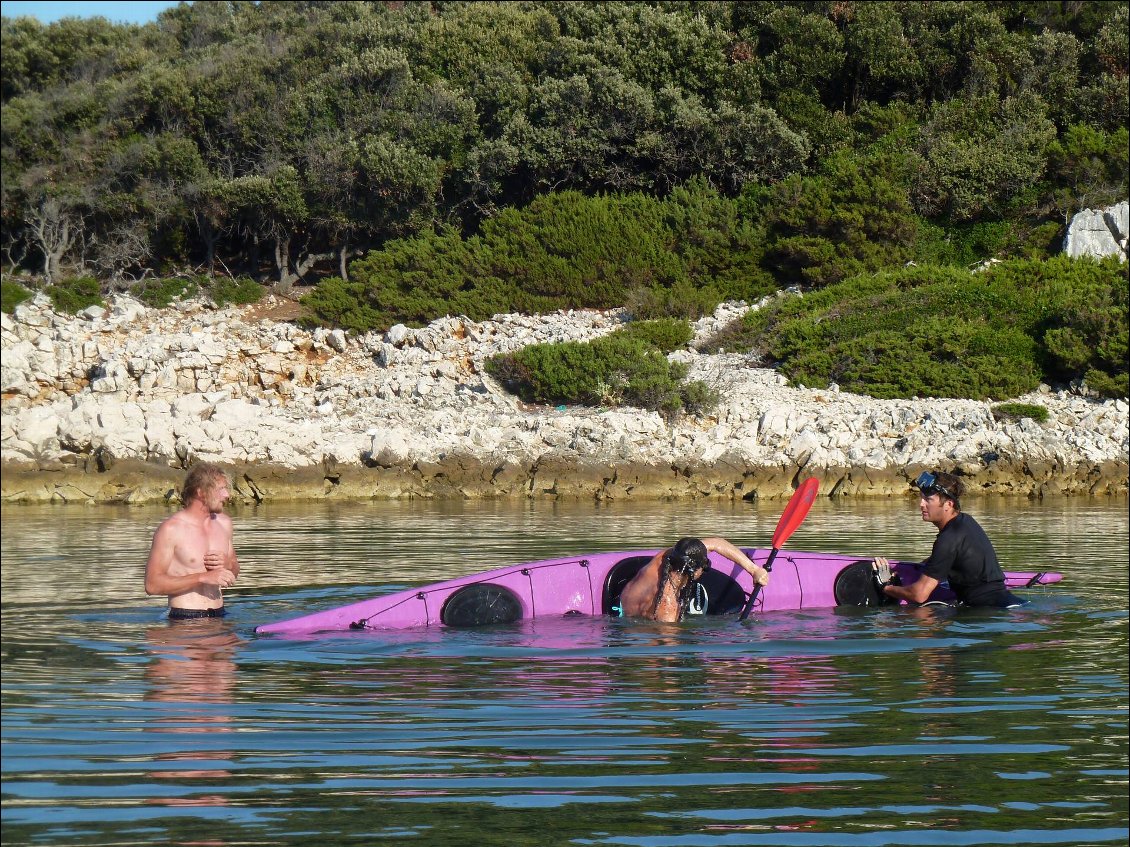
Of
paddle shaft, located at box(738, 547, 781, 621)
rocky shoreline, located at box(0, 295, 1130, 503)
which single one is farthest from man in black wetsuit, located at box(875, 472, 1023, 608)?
rocky shoreline, located at box(0, 295, 1130, 503)

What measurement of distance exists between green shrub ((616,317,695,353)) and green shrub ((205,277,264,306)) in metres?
9.29

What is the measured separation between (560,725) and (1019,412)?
691 inches

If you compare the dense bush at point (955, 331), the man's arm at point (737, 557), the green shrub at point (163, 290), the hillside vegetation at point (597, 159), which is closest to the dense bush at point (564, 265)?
the hillside vegetation at point (597, 159)

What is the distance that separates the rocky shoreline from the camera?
19.6 meters

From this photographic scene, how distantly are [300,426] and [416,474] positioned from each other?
2095 mm

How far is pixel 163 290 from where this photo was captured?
1164 inches

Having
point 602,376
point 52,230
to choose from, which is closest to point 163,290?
point 52,230

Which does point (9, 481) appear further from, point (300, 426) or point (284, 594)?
point (284, 594)

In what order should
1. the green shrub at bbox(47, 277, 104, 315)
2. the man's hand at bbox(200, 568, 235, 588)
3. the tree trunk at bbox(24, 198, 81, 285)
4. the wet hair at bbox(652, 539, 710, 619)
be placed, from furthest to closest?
the tree trunk at bbox(24, 198, 81, 285) → the green shrub at bbox(47, 277, 104, 315) → the wet hair at bbox(652, 539, 710, 619) → the man's hand at bbox(200, 568, 235, 588)

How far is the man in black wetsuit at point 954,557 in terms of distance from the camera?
9070 mm

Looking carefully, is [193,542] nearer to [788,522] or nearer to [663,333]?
[788,522]

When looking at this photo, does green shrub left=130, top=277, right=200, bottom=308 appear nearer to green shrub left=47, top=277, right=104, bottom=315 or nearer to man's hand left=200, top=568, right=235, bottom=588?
green shrub left=47, top=277, right=104, bottom=315

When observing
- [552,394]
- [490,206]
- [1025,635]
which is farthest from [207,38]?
[1025,635]

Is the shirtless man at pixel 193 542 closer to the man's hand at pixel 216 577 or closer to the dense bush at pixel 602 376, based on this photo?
the man's hand at pixel 216 577
